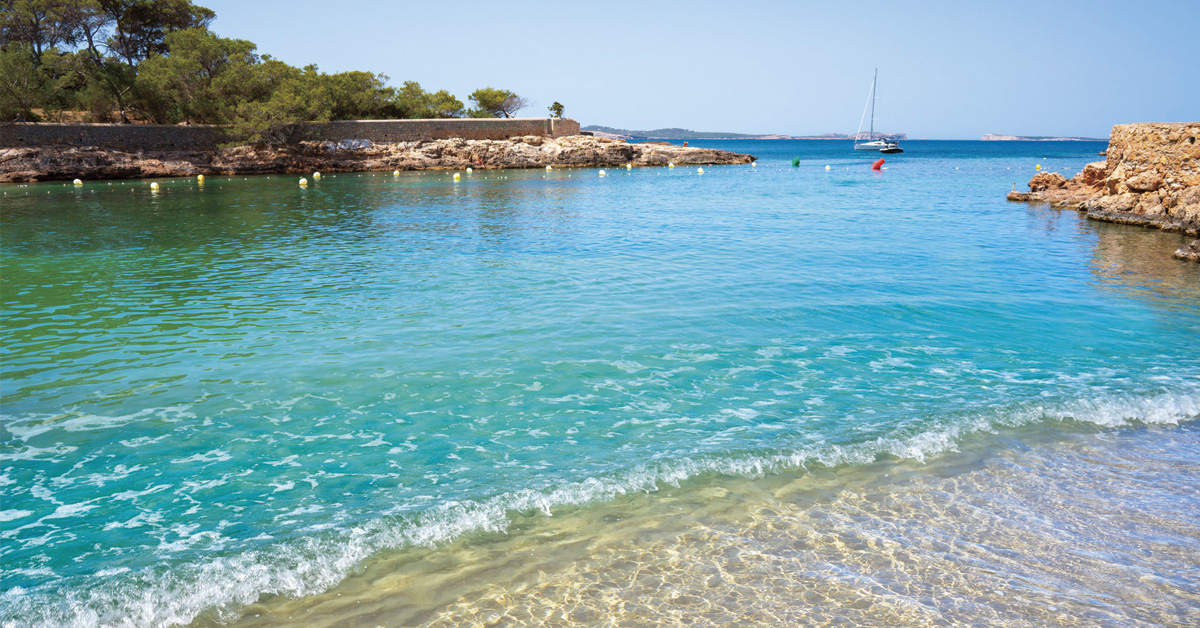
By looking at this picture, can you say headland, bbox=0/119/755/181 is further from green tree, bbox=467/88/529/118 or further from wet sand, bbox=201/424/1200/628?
wet sand, bbox=201/424/1200/628

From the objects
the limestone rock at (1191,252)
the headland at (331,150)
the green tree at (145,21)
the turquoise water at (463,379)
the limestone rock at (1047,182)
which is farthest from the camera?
the green tree at (145,21)

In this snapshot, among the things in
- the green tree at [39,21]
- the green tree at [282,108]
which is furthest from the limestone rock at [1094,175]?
the green tree at [39,21]

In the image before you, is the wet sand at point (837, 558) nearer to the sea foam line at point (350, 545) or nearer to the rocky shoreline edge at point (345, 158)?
the sea foam line at point (350, 545)

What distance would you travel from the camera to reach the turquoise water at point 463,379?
495 cm

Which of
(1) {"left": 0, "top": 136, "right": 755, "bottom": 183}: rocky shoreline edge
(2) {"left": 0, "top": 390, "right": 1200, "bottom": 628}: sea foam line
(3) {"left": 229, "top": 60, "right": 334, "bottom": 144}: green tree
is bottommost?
(2) {"left": 0, "top": 390, "right": 1200, "bottom": 628}: sea foam line

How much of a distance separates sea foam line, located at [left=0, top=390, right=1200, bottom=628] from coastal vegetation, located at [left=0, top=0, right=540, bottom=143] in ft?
175

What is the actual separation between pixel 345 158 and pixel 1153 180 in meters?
52.3

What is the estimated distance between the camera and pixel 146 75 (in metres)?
50.0

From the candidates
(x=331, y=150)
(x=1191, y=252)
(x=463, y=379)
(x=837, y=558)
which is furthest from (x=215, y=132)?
(x=837, y=558)

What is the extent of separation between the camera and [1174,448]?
6055mm

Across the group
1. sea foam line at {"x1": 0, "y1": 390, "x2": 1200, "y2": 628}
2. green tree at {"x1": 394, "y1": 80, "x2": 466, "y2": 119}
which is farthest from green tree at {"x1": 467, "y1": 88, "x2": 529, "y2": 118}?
sea foam line at {"x1": 0, "y1": 390, "x2": 1200, "y2": 628}

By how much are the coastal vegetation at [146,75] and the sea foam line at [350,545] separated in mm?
53372

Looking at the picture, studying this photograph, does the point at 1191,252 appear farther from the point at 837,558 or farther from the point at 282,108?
the point at 282,108

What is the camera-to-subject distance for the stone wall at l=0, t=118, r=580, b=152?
143ft
